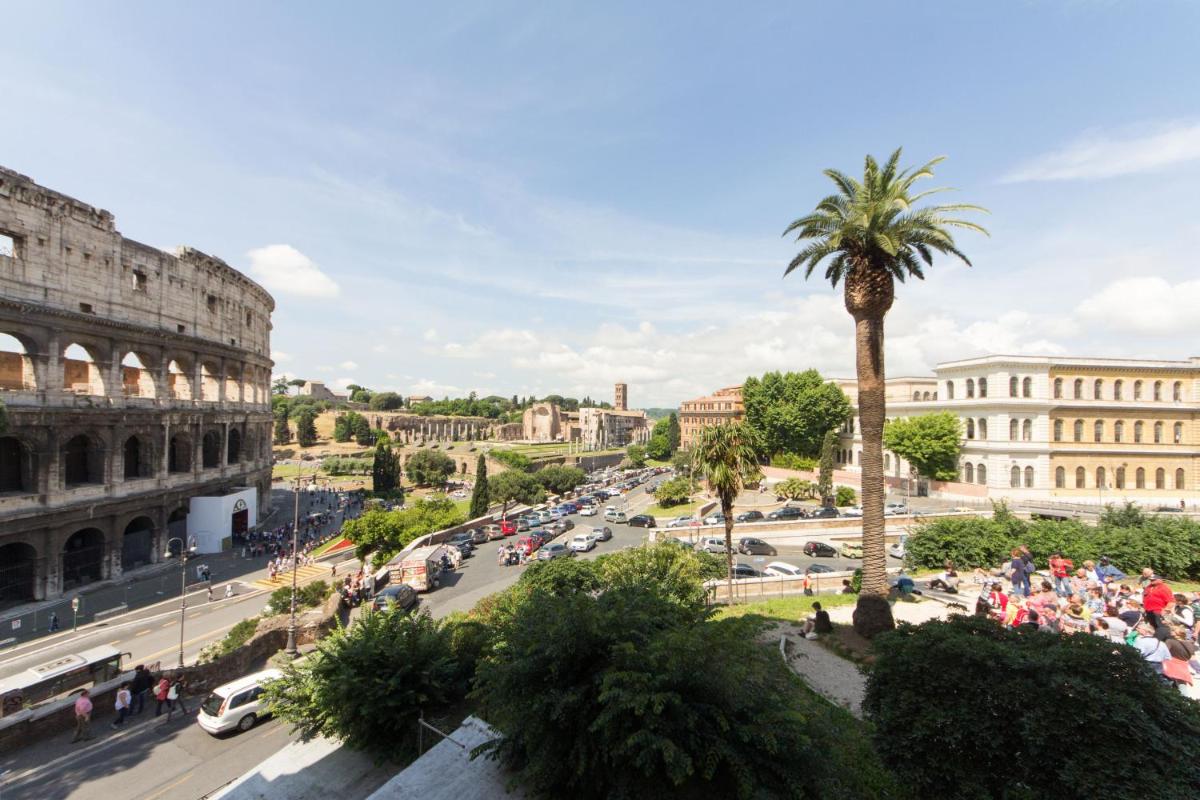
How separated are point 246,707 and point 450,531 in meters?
24.3

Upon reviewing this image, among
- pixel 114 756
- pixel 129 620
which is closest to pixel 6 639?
pixel 129 620

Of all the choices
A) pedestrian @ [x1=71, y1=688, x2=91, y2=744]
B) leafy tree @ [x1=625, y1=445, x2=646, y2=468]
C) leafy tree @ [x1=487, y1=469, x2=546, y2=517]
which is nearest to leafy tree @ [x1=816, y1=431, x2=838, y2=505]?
leafy tree @ [x1=487, y1=469, x2=546, y2=517]

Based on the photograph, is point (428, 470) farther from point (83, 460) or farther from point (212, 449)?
point (83, 460)

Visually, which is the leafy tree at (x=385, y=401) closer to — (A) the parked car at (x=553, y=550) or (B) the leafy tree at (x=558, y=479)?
(B) the leafy tree at (x=558, y=479)

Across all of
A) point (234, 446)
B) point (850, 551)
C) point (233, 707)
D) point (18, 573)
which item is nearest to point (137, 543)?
point (18, 573)

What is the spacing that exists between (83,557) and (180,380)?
1626 centimetres

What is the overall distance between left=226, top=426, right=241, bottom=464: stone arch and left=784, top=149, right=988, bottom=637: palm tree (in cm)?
4166

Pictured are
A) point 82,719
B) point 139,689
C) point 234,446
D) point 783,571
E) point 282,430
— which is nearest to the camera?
point 82,719

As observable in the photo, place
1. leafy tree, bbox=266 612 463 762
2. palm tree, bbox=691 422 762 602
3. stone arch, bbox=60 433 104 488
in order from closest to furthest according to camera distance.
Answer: leafy tree, bbox=266 612 463 762
palm tree, bbox=691 422 762 602
stone arch, bbox=60 433 104 488

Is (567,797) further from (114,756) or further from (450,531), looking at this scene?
(450,531)

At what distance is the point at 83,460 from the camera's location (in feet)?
98.4

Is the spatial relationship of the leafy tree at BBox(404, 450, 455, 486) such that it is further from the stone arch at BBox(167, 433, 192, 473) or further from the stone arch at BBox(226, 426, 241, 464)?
the stone arch at BBox(167, 433, 192, 473)

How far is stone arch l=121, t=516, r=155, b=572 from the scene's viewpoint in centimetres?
3045

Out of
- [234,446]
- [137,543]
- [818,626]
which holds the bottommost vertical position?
[137,543]
